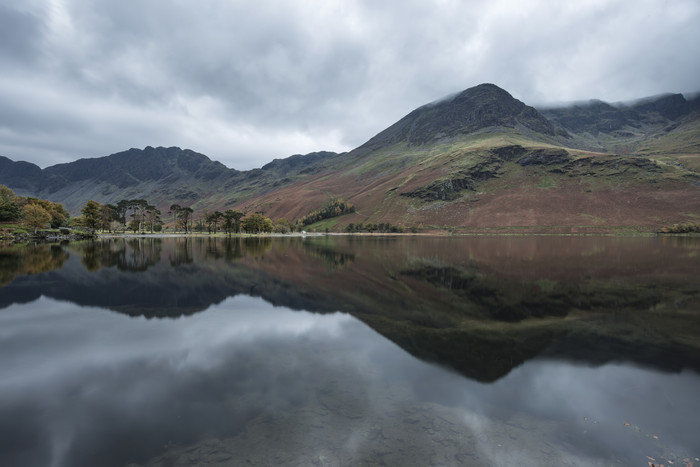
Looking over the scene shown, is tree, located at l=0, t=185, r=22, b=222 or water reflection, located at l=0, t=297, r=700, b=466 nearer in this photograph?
water reflection, located at l=0, t=297, r=700, b=466

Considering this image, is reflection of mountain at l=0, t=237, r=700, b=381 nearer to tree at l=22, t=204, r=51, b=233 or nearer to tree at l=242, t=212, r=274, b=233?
tree at l=22, t=204, r=51, b=233

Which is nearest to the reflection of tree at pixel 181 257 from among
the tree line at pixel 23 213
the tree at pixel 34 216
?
the tree at pixel 34 216

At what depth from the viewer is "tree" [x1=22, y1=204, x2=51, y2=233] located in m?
102

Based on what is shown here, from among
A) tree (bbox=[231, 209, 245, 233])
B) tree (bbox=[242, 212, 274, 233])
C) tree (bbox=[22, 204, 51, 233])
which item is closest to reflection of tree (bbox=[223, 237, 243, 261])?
tree (bbox=[22, 204, 51, 233])

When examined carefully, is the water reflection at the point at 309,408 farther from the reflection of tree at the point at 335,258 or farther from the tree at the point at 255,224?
the tree at the point at 255,224

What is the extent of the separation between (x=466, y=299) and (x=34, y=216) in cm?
13329

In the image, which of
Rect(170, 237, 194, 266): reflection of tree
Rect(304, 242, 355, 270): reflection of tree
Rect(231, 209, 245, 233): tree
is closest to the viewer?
Rect(304, 242, 355, 270): reflection of tree

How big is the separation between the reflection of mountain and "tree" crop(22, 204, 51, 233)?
86577 millimetres

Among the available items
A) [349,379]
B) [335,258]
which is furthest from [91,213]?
[349,379]

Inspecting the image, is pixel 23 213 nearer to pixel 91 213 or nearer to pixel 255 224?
pixel 91 213

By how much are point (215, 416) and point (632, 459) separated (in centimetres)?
1096

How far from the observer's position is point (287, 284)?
32062 millimetres

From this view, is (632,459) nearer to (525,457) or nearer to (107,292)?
(525,457)

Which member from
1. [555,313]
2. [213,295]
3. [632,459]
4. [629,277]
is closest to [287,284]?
[213,295]
